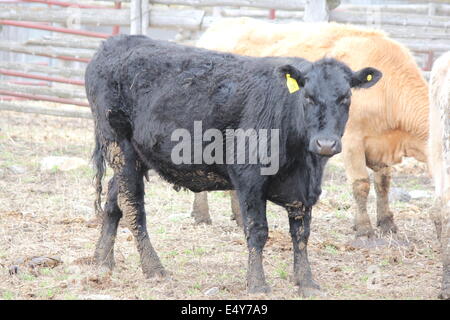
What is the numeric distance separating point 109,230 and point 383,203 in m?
3.07

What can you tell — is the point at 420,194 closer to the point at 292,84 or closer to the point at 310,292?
the point at 310,292

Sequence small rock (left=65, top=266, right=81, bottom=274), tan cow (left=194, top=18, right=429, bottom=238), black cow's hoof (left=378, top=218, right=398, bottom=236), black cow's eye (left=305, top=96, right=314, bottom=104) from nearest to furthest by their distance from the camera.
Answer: black cow's eye (left=305, top=96, right=314, bottom=104)
small rock (left=65, top=266, right=81, bottom=274)
tan cow (left=194, top=18, right=429, bottom=238)
black cow's hoof (left=378, top=218, right=398, bottom=236)

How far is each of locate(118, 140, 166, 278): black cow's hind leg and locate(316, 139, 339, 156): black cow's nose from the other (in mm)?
1672

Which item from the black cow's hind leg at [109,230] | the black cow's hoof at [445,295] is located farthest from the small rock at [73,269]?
the black cow's hoof at [445,295]

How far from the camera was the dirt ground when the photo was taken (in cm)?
570

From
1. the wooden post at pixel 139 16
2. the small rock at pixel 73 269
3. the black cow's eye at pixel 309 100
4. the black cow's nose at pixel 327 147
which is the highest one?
the wooden post at pixel 139 16

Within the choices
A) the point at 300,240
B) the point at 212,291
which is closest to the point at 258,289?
the point at 212,291

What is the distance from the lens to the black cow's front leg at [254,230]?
5.54 meters

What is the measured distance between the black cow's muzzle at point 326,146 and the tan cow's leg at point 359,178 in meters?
2.47

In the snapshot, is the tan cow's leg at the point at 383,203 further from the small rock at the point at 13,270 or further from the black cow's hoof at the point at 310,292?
the small rock at the point at 13,270

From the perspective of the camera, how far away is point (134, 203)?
20.2 ft

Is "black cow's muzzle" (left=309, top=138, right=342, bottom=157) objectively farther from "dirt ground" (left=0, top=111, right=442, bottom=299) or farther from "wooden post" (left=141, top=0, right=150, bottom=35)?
"wooden post" (left=141, top=0, right=150, bottom=35)

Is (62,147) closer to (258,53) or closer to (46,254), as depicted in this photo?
(258,53)

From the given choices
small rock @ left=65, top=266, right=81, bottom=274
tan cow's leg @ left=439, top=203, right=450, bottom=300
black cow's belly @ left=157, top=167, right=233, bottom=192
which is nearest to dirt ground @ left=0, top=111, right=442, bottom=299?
small rock @ left=65, top=266, right=81, bottom=274
